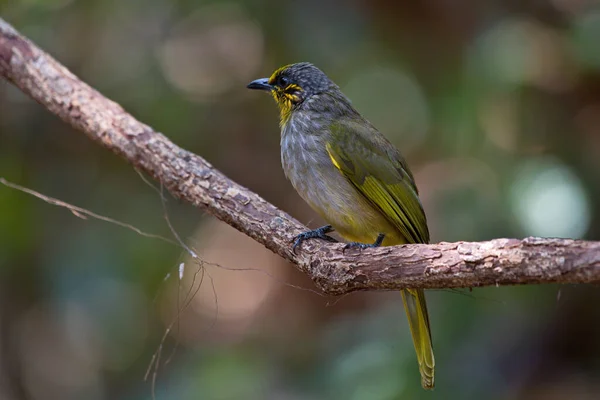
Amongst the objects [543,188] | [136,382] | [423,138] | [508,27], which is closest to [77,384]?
[136,382]

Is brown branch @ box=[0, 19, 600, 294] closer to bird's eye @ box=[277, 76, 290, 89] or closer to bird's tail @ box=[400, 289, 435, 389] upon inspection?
bird's tail @ box=[400, 289, 435, 389]

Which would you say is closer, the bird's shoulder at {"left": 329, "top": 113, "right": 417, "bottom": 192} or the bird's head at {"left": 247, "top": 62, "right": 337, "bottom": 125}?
the bird's shoulder at {"left": 329, "top": 113, "right": 417, "bottom": 192}

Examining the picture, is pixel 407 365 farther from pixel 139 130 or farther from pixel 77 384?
pixel 77 384

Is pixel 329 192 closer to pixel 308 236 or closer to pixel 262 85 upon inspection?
pixel 308 236

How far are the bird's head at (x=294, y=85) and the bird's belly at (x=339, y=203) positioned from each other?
18.9 inches

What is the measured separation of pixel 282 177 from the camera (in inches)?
239

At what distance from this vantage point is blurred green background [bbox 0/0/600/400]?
4.15 m

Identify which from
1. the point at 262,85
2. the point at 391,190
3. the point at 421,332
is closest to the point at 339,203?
the point at 391,190

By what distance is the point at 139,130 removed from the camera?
3.54 meters

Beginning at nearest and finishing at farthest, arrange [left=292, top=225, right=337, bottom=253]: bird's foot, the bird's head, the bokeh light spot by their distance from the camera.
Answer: [left=292, top=225, right=337, bottom=253]: bird's foot, the bokeh light spot, the bird's head

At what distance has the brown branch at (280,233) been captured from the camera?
2.22 meters

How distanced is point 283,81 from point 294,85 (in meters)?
0.09

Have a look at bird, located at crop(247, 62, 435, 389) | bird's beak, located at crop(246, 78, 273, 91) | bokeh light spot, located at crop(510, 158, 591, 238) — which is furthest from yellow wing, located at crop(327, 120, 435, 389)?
bokeh light spot, located at crop(510, 158, 591, 238)

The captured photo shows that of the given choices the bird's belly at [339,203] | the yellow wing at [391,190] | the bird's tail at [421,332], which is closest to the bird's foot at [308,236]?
the bird's belly at [339,203]
